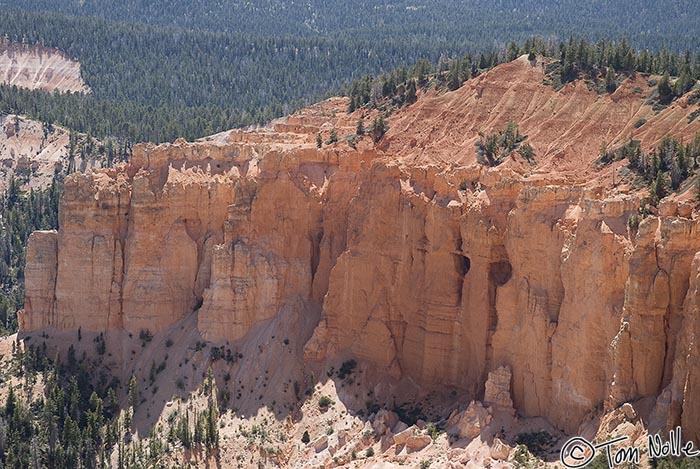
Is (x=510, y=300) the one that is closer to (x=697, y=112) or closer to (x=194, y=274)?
(x=697, y=112)

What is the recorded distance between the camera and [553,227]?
62000 mm

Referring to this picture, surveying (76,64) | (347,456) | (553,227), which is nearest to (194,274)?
(347,456)

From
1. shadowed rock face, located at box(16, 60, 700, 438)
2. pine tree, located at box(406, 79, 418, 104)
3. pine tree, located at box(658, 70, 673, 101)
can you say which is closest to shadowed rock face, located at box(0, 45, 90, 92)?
shadowed rock face, located at box(16, 60, 700, 438)

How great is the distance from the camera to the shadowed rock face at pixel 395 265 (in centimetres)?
5497

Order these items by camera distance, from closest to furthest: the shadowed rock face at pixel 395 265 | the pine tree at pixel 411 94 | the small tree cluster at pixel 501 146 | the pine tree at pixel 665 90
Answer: the shadowed rock face at pixel 395 265, the pine tree at pixel 665 90, the small tree cluster at pixel 501 146, the pine tree at pixel 411 94

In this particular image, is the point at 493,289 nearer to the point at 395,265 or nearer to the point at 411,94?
the point at 395,265

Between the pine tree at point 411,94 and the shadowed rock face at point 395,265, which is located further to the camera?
the pine tree at point 411,94

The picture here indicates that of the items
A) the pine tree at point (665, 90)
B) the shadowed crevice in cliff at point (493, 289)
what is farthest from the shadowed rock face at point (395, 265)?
the pine tree at point (665, 90)

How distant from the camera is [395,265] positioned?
72.3 metres

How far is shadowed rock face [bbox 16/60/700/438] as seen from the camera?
5497 centimetres

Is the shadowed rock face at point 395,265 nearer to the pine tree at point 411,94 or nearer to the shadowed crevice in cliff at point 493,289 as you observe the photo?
the shadowed crevice in cliff at point 493,289

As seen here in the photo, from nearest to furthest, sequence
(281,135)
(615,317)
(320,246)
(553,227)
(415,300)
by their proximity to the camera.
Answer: (615,317) < (553,227) < (415,300) < (320,246) < (281,135)

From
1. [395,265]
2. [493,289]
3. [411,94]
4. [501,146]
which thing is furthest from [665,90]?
[411,94]

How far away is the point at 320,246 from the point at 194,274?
8.12 meters
